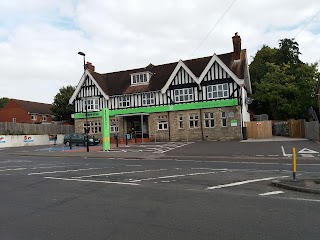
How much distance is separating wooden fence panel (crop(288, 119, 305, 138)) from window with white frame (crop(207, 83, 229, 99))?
8.28 metres

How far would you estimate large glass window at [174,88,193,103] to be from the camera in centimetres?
3678

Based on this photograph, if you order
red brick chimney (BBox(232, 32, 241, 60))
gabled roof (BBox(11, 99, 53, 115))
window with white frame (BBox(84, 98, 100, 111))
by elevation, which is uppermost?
red brick chimney (BBox(232, 32, 241, 60))

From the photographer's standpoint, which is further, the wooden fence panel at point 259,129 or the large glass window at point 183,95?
the large glass window at point 183,95

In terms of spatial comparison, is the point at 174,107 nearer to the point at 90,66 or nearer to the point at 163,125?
the point at 163,125

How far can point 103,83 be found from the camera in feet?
143

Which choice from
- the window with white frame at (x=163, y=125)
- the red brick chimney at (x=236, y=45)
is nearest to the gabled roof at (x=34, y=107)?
the window with white frame at (x=163, y=125)

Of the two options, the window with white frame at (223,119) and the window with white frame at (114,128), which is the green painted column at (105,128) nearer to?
the window with white frame at (223,119)

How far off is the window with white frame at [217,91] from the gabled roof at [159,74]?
63.7 inches

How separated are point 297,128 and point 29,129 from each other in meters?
34.5

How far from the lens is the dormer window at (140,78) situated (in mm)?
40719

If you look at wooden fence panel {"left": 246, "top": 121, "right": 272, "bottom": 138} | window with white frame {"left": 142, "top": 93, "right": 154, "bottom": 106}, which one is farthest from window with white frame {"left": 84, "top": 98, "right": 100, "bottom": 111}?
wooden fence panel {"left": 246, "top": 121, "right": 272, "bottom": 138}

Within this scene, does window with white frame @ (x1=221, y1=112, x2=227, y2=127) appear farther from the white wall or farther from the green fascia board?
the white wall

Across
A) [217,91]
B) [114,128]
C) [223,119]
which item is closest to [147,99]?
[114,128]

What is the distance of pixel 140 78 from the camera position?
41.2m
